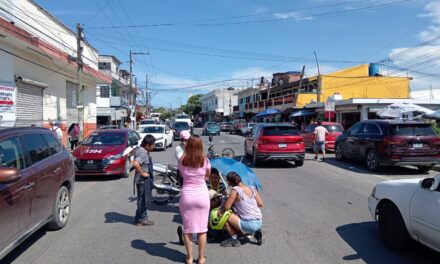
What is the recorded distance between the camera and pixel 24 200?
5.16 m

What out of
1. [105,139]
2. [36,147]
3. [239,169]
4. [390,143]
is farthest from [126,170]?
[390,143]

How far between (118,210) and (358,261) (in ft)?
15.8

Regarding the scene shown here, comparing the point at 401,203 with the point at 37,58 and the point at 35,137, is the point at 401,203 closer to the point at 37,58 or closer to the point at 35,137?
the point at 35,137

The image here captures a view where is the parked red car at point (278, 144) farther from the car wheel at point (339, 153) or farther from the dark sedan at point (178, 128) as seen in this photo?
the dark sedan at point (178, 128)

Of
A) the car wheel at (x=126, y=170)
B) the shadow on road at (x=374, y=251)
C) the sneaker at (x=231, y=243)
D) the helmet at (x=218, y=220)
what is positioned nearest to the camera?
the shadow on road at (x=374, y=251)

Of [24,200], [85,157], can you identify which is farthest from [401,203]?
[85,157]

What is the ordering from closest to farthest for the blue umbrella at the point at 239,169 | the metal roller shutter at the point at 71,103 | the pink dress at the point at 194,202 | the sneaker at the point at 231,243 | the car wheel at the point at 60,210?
the pink dress at the point at 194,202, the sneaker at the point at 231,243, the car wheel at the point at 60,210, the blue umbrella at the point at 239,169, the metal roller shutter at the point at 71,103

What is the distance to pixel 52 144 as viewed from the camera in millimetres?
Answer: 7031

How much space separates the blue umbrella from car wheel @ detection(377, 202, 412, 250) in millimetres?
2049

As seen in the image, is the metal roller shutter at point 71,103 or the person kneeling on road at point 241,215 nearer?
the person kneeling on road at point 241,215

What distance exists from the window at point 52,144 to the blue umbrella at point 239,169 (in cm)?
286

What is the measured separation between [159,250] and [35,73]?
60.7 feet

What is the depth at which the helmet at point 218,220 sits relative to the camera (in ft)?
19.6

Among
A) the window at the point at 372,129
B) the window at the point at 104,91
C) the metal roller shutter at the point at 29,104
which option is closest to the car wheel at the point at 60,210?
the window at the point at 372,129
